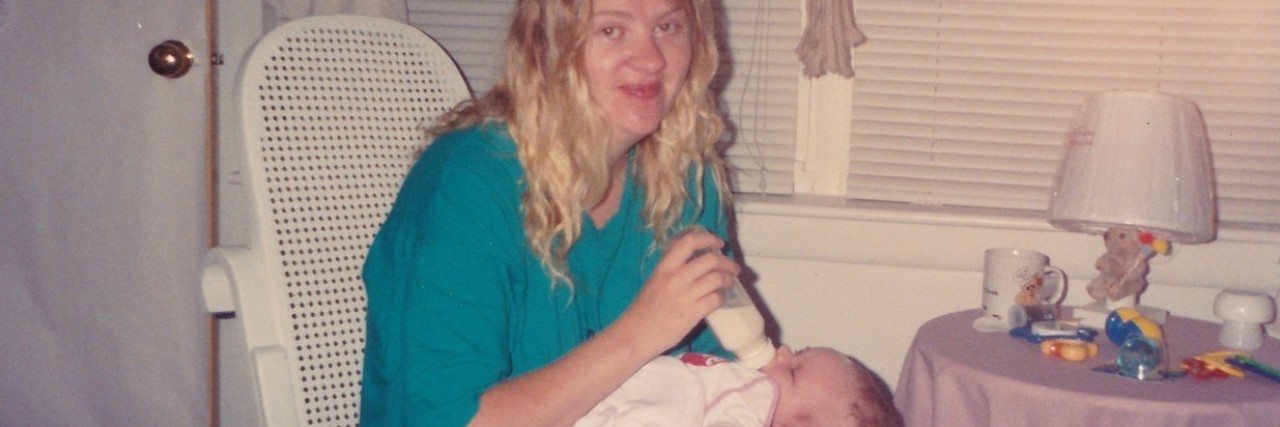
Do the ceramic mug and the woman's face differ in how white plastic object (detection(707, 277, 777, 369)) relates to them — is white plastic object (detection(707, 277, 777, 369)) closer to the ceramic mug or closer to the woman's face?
the woman's face

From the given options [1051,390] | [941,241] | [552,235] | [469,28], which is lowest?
[1051,390]

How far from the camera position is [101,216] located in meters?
2.32

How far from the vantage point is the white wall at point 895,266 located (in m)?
2.17

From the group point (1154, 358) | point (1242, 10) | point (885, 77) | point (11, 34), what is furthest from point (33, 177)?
point (1242, 10)

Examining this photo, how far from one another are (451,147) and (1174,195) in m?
1.30

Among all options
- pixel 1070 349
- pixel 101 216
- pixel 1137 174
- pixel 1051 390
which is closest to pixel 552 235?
pixel 1051 390

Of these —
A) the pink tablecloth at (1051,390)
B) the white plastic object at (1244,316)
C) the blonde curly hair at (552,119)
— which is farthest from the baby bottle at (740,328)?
the white plastic object at (1244,316)

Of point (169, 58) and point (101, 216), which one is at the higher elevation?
point (169, 58)

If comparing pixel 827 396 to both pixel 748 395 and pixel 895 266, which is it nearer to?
pixel 748 395

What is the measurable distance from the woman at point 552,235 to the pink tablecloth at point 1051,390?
50cm

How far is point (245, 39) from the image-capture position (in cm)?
237

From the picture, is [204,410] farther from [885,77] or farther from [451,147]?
[885,77]

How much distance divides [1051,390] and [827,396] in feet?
1.38

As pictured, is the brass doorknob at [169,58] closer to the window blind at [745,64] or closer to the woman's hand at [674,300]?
the window blind at [745,64]
